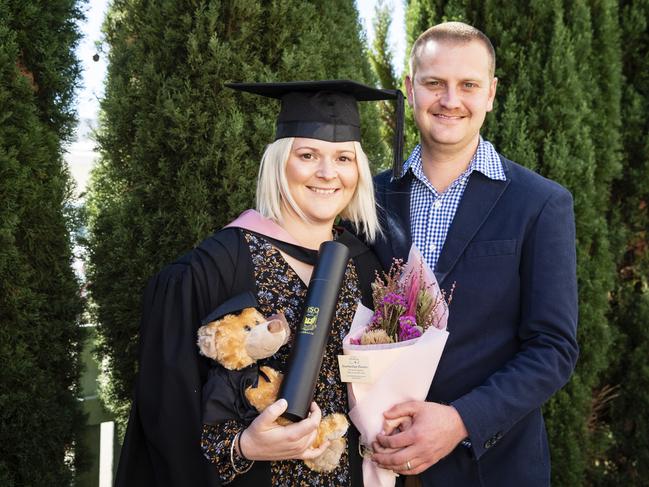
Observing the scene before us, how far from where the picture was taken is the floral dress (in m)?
2.30

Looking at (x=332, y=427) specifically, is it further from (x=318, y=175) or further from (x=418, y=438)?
(x=318, y=175)

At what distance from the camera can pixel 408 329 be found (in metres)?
2.23

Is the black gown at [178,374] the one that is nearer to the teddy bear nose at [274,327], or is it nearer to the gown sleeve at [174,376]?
the gown sleeve at [174,376]

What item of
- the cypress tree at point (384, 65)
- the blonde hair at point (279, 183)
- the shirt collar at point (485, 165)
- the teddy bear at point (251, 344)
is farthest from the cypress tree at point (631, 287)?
the teddy bear at point (251, 344)

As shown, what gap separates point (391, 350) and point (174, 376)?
2.25 ft

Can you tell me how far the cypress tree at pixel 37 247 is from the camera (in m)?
3.18

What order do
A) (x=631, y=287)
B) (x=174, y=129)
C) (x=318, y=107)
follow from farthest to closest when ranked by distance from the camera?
(x=631, y=287) → (x=174, y=129) → (x=318, y=107)

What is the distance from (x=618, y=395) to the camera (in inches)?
193

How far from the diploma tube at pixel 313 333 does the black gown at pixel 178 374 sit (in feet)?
0.98

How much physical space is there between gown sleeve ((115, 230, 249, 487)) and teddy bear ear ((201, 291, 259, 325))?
0.11 metres

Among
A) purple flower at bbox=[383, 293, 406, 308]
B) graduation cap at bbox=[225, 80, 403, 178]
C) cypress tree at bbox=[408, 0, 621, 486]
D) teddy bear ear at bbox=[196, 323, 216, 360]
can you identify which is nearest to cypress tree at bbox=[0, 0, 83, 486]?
graduation cap at bbox=[225, 80, 403, 178]

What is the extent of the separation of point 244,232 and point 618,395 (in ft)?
11.7

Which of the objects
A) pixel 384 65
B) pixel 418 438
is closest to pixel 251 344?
pixel 418 438

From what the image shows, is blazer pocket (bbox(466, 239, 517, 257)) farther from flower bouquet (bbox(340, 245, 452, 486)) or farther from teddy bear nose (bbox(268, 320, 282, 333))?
teddy bear nose (bbox(268, 320, 282, 333))
